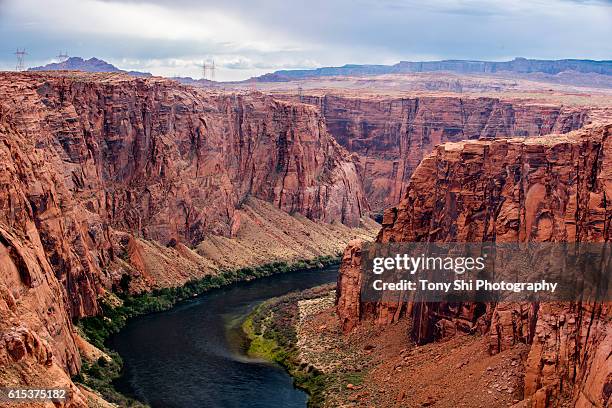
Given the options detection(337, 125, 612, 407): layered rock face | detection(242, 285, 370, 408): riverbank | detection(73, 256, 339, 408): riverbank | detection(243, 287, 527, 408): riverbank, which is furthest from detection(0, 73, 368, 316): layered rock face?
detection(337, 125, 612, 407): layered rock face

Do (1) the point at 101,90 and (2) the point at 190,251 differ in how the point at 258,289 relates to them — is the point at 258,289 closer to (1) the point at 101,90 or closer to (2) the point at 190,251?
(2) the point at 190,251

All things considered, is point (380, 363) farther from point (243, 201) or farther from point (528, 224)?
point (243, 201)

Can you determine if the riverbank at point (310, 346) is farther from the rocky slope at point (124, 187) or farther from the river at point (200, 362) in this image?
the rocky slope at point (124, 187)

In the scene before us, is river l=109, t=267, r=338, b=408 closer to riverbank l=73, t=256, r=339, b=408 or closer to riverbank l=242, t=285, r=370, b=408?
riverbank l=73, t=256, r=339, b=408

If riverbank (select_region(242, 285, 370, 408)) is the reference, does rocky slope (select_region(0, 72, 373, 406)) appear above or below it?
above

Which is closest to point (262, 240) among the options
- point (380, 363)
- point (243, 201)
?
point (243, 201)

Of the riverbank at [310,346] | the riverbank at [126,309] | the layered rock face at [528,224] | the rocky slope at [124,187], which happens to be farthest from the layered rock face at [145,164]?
the layered rock face at [528,224]
